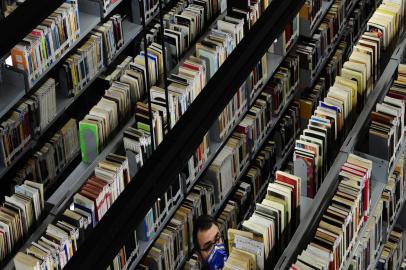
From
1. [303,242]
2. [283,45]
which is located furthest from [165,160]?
[283,45]

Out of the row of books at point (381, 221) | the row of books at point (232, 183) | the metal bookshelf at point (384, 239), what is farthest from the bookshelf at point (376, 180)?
the row of books at point (232, 183)

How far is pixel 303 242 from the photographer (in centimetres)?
490

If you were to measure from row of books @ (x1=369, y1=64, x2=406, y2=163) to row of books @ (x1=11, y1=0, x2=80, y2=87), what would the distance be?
2152 millimetres

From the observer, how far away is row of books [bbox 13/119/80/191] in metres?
6.50

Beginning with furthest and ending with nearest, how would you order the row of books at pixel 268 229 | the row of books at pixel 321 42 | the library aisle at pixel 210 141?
1. the row of books at pixel 321 42
2. the library aisle at pixel 210 141
3. the row of books at pixel 268 229

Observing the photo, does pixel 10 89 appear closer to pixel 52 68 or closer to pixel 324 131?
pixel 52 68

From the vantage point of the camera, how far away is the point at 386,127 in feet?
18.1

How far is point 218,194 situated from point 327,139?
4.29 feet

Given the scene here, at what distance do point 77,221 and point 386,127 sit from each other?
192 cm

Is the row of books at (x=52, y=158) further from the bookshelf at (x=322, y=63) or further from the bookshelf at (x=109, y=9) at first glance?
the bookshelf at (x=322, y=63)

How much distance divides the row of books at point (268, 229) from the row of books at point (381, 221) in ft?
2.74

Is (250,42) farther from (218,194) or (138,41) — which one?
(138,41)

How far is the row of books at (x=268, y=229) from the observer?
4.53 metres

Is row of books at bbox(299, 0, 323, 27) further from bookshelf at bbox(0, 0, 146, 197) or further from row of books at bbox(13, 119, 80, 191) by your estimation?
row of books at bbox(13, 119, 80, 191)
